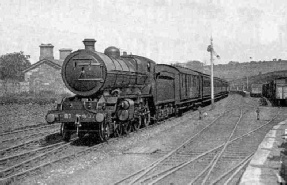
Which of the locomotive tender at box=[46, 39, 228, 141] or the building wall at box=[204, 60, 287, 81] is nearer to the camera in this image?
the locomotive tender at box=[46, 39, 228, 141]

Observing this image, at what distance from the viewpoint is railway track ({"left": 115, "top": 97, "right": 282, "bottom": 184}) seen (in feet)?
21.7

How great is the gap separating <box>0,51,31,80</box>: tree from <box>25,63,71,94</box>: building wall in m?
34.5

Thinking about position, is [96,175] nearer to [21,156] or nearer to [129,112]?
[21,156]

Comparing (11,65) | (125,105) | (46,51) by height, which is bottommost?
(125,105)

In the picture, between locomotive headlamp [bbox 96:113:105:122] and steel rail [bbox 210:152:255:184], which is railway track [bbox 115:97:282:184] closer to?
steel rail [bbox 210:152:255:184]

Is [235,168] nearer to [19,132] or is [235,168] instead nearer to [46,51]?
[19,132]

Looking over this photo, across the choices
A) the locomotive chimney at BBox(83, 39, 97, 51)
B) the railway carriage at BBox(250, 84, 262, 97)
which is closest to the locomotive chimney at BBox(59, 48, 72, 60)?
the locomotive chimney at BBox(83, 39, 97, 51)

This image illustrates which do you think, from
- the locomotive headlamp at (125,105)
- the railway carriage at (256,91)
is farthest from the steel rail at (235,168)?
the railway carriage at (256,91)

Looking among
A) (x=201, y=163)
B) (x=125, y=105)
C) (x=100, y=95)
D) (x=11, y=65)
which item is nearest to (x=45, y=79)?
(x=100, y=95)

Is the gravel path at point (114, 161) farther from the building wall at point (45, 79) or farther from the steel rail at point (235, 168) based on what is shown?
the building wall at point (45, 79)

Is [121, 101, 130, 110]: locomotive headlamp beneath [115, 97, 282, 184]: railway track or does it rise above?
above

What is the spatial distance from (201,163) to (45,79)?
27.6 metres

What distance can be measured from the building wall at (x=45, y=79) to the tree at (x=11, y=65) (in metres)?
34.5

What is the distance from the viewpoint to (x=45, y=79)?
3322 centimetres
